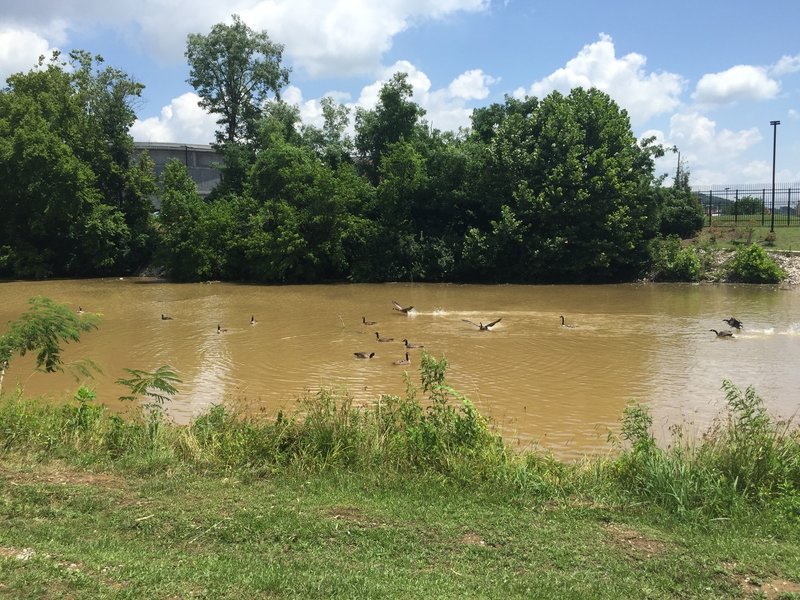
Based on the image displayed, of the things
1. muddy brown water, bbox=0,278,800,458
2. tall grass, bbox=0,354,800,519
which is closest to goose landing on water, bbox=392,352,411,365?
muddy brown water, bbox=0,278,800,458

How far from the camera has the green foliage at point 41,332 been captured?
929 cm

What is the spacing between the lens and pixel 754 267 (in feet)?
108

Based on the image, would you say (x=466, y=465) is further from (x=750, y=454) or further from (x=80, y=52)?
(x=80, y=52)

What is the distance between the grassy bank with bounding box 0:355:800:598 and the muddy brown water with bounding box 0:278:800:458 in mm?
2871

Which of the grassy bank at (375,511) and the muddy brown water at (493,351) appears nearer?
the grassy bank at (375,511)

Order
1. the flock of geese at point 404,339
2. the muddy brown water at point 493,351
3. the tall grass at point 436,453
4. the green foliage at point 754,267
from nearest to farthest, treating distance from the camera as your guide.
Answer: the tall grass at point 436,453 → the muddy brown water at point 493,351 → the flock of geese at point 404,339 → the green foliage at point 754,267

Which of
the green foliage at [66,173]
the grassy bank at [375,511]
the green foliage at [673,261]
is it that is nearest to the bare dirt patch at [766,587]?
the grassy bank at [375,511]

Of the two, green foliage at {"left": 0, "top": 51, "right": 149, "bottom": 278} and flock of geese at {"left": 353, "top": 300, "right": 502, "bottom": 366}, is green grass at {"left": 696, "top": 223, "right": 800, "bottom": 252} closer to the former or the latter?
flock of geese at {"left": 353, "top": 300, "right": 502, "bottom": 366}

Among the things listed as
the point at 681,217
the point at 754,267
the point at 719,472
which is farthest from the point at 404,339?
the point at 681,217

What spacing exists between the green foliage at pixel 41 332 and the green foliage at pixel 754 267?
104 ft

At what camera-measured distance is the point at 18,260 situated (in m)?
41.2

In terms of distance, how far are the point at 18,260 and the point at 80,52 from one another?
46.2 feet

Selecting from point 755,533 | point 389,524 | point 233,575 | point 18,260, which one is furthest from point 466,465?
point 18,260

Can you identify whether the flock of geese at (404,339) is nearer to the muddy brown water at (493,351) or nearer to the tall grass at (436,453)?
the muddy brown water at (493,351)
